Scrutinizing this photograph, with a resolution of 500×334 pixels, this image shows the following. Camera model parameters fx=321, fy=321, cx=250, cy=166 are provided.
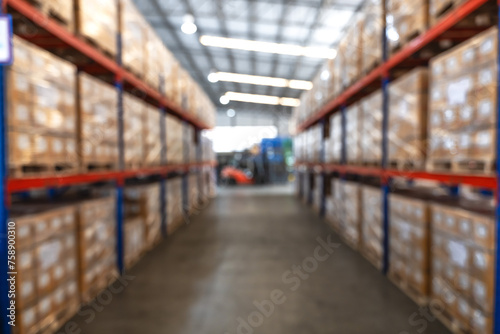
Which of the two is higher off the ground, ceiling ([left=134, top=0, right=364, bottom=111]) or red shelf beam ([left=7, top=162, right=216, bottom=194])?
ceiling ([left=134, top=0, right=364, bottom=111])

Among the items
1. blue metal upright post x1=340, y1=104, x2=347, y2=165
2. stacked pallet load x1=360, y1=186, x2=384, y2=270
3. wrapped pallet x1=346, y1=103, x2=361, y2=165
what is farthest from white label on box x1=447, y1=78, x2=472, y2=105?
blue metal upright post x1=340, y1=104, x2=347, y2=165

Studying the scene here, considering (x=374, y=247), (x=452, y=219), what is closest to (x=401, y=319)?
(x=452, y=219)

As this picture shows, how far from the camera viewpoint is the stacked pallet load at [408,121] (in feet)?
10.7

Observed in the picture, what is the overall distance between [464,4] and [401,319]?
2743mm

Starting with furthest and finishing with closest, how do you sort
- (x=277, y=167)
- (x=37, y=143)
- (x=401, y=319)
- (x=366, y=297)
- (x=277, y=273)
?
(x=277, y=167), (x=277, y=273), (x=366, y=297), (x=401, y=319), (x=37, y=143)

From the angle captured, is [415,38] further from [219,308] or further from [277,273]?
[219,308]

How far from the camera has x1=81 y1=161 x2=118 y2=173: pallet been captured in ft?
10.7

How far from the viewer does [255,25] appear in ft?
36.9

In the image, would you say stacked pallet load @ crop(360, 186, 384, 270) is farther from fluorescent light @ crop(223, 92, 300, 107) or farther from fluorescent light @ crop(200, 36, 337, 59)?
fluorescent light @ crop(223, 92, 300, 107)

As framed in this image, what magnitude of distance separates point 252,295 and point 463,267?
203 centimetres

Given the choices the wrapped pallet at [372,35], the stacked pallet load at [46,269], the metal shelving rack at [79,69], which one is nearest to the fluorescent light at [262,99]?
the metal shelving rack at [79,69]

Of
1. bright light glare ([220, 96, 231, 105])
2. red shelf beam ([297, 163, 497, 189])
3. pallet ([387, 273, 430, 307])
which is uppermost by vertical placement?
bright light glare ([220, 96, 231, 105])

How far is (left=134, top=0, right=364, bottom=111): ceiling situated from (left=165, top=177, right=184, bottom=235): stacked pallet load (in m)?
6.29

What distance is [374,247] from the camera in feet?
14.7
